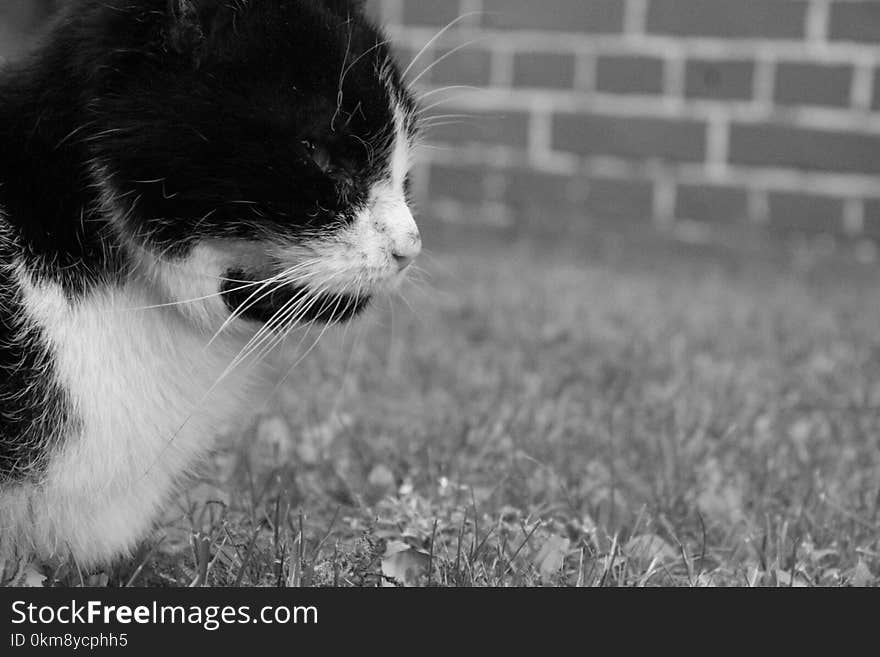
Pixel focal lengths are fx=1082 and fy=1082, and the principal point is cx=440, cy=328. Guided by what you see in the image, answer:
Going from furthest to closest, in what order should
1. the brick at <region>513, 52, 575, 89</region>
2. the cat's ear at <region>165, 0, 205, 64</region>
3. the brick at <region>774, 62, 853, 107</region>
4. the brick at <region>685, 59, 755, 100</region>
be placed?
the brick at <region>513, 52, 575, 89</region>, the brick at <region>685, 59, 755, 100</region>, the brick at <region>774, 62, 853, 107</region>, the cat's ear at <region>165, 0, 205, 64</region>

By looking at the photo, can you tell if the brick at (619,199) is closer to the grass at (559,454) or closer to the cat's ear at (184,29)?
the grass at (559,454)

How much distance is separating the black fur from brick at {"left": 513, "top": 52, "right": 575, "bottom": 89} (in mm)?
3294

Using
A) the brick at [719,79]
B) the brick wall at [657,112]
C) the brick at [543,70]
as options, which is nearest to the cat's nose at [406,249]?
the brick wall at [657,112]

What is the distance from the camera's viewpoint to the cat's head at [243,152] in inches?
60.7

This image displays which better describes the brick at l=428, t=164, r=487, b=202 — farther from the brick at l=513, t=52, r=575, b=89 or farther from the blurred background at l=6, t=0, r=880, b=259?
the brick at l=513, t=52, r=575, b=89

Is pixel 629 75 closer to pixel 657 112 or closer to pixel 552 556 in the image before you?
pixel 657 112

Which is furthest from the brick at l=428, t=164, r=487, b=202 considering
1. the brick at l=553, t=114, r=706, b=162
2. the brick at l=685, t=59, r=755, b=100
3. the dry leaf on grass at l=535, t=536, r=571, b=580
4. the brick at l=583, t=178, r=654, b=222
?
the dry leaf on grass at l=535, t=536, r=571, b=580

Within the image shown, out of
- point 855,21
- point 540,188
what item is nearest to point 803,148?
point 855,21

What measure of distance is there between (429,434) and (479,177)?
262 centimetres

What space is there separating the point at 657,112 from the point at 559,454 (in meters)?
2.62

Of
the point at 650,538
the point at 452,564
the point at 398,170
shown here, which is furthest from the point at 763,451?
the point at 398,170

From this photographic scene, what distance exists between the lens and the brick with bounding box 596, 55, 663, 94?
15.2 ft

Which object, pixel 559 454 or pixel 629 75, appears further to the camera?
pixel 629 75

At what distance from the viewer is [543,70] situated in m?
4.83
